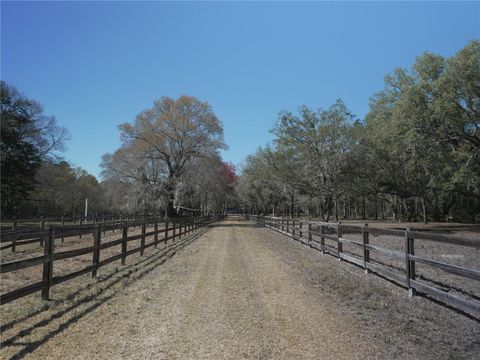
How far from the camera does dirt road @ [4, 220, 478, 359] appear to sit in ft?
12.4

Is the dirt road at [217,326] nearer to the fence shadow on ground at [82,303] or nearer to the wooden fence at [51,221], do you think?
the fence shadow on ground at [82,303]

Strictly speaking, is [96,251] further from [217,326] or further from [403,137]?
[403,137]

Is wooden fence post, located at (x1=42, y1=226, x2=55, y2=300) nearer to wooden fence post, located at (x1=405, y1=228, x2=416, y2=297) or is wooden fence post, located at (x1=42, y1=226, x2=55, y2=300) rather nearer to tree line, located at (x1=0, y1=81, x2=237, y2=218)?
wooden fence post, located at (x1=405, y1=228, x2=416, y2=297)

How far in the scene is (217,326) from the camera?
461cm

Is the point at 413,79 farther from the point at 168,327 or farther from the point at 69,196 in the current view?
the point at 69,196

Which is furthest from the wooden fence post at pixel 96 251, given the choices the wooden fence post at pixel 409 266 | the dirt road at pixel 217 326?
the wooden fence post at pixel 409 266

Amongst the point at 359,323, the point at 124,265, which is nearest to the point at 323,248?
the point at 124,265

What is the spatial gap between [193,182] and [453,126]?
20.6 m

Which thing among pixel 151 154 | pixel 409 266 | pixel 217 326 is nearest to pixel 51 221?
pixel 151 154

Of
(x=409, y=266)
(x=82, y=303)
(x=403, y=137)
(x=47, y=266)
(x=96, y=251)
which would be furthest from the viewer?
(x=403, y=137)

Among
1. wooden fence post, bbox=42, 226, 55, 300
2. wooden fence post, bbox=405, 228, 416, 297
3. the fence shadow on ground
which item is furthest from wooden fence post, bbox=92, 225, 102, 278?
wooden fence post, bbox=405, 228, 416, 297

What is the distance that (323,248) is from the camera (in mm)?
12617

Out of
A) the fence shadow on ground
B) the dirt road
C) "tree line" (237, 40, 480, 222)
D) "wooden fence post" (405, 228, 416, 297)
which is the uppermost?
"tree line" (237, 40, 480, 222)

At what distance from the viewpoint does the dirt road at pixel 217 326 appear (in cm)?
379
